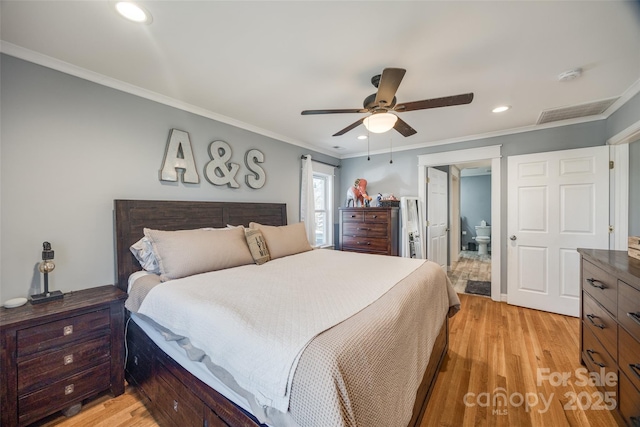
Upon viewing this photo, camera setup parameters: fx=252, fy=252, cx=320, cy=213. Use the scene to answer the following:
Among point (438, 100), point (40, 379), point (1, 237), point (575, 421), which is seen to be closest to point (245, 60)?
point (438, 100)

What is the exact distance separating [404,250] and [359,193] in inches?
46.1

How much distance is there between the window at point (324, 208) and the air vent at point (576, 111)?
2966 millimetres

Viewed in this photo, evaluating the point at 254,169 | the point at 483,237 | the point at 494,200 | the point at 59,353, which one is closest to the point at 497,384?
the point at 494,200

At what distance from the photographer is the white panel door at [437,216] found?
13.6 feet

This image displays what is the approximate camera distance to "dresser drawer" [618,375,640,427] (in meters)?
1.29

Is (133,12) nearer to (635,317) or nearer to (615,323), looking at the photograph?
(635,317)

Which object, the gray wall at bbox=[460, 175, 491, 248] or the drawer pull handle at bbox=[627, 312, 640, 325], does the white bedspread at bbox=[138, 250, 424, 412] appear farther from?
the gray wall at bbox=[460, 175, 491, 248]

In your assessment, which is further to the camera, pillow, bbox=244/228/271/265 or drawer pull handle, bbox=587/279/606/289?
pillow, bbox=244/228/271/265

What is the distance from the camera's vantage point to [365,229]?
13.0ft

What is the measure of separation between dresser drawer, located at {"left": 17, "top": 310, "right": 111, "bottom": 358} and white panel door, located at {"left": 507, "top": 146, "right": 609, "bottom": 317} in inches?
171

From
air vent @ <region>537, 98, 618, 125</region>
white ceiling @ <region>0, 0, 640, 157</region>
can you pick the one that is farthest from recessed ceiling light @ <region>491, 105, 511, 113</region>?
air vent @ <region>537, 98, 618, 125</region>

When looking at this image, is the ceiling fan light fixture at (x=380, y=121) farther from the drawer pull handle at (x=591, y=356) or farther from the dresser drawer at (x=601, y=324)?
the drawer pull handle at (x=591, y=356)

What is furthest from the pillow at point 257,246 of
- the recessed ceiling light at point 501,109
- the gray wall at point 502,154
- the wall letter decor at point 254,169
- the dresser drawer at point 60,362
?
the recessed ceiling light at point 501,109

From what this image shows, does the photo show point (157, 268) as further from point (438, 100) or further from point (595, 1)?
point (595, 1)
